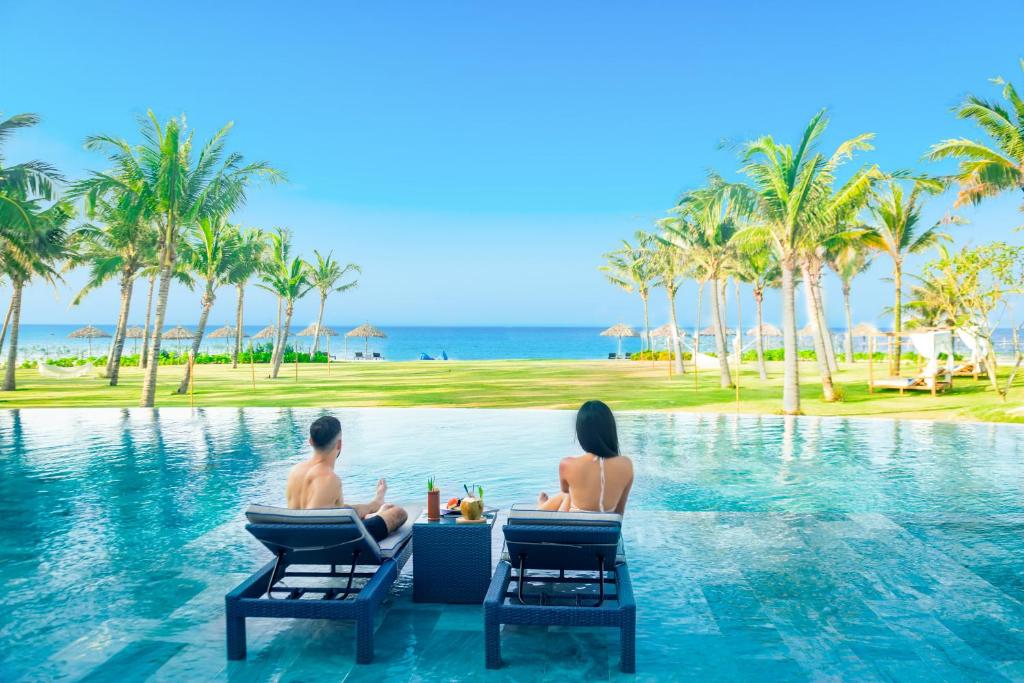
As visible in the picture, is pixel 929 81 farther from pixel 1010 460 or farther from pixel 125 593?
pixel 125 593

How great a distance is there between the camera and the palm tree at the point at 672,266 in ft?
89.2

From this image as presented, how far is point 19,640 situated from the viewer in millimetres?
3926

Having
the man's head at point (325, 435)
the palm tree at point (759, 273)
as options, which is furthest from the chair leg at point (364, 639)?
the palm tree at point (759, 273)

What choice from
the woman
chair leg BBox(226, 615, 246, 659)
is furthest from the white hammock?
the woman

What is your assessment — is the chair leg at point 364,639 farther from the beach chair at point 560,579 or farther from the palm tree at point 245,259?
the palm tree at point 245,259

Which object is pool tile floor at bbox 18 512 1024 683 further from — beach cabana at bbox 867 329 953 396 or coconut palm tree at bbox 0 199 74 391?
coconut palm tree at bbox 0 199 74 391

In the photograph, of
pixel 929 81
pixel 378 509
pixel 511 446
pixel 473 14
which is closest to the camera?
pixel 378 509

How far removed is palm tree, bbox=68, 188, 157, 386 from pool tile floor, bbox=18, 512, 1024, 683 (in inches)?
719

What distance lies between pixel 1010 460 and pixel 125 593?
10.7m

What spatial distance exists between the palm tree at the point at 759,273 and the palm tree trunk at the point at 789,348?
5611 mm

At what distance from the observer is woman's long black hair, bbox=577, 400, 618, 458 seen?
3990mm

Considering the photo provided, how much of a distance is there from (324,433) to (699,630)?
238 cm

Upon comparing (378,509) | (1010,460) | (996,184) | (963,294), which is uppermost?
(996,184)

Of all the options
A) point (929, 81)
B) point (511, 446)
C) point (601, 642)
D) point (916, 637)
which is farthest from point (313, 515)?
point (929, 81)
